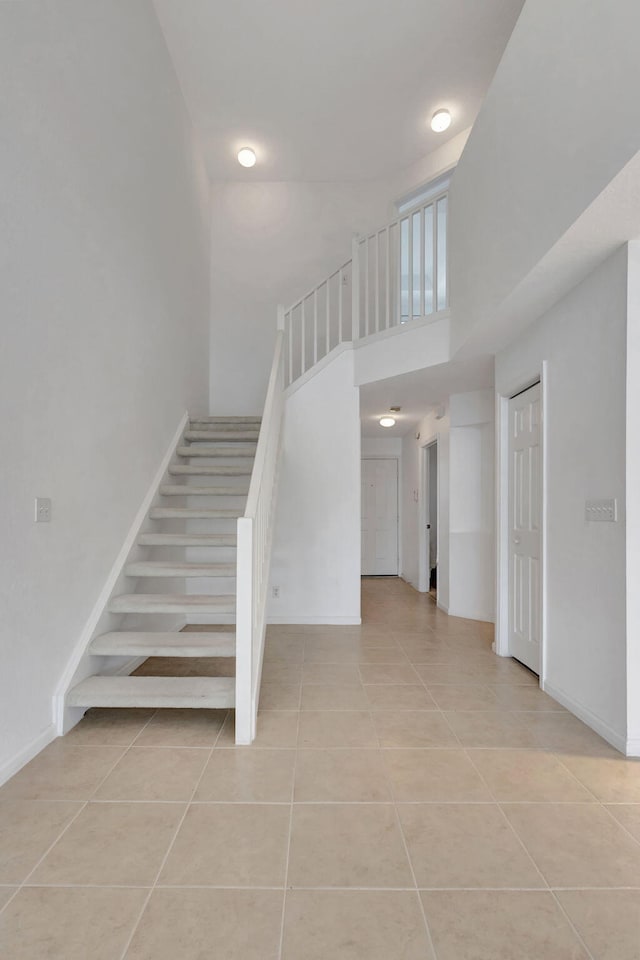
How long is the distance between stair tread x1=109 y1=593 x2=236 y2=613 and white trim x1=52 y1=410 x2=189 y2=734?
0.09 metres

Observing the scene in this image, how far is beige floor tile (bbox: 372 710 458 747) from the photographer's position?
8.33 feet

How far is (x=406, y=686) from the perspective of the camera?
132 inches

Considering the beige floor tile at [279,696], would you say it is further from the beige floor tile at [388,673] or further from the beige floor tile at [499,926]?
the beige floor tile at [499,926]

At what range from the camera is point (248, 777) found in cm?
220

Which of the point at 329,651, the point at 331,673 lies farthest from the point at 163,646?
the point at 329,651

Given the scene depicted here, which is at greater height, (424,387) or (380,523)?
(424,387)

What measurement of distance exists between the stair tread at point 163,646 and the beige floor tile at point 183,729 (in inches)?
12.9

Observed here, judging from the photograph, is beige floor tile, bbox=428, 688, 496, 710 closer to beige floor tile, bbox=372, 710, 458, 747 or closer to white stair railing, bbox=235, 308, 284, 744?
beige floor tile, bbox=372, 710, 458, 747

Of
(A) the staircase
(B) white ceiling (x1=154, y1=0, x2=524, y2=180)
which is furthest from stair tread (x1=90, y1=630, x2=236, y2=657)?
(B) white ceiling (x1=154, y1=0, x2=524, y2=180)

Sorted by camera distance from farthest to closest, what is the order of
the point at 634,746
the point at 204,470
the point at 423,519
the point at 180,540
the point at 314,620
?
1. the point at 423,519
2. the point at 314,620
3. the point at 204,470
4. the point at 180,540
5. the point at 634,746

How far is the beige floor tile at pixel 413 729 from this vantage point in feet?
8.33

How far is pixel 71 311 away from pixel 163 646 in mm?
1763

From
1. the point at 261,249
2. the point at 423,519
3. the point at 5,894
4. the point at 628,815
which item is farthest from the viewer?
the point at 423,519

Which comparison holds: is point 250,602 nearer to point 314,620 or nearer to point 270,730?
point 270,730
